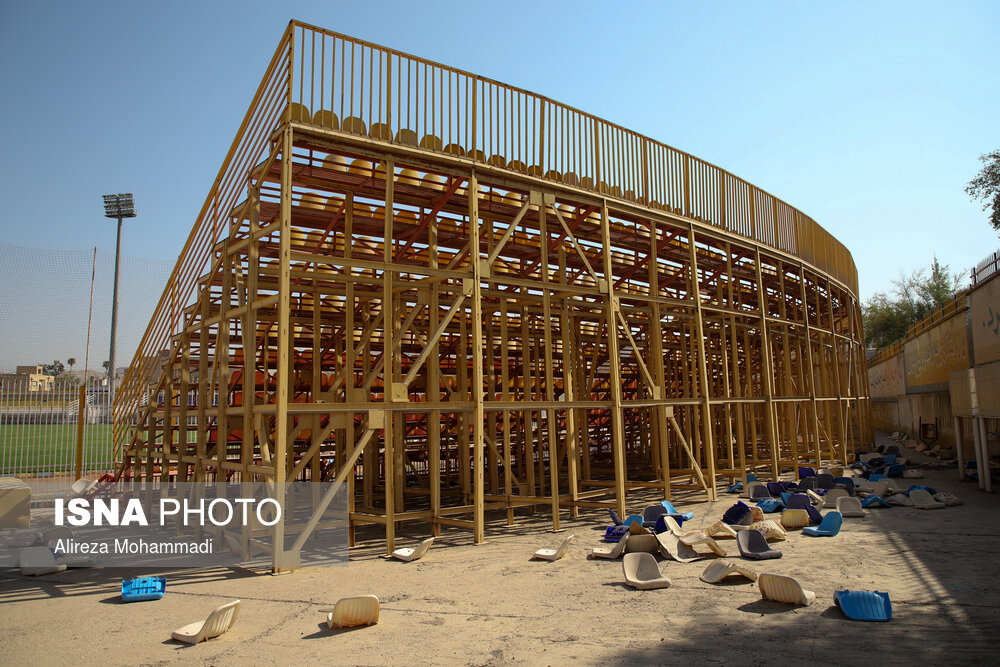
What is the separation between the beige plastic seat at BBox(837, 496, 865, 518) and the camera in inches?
476

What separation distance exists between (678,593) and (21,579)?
338 inches

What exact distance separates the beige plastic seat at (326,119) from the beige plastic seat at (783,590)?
8118 mm

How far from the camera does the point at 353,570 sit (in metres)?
8.74

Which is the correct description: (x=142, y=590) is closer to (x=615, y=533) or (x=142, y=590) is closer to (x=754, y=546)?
(x=615, y=533)

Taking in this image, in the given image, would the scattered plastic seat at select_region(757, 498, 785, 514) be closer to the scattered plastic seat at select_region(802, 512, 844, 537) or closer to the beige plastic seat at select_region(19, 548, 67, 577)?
the scattered plastic seat at select_region(802, 512, 844, 537)

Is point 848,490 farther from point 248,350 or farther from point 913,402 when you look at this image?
point 913,402

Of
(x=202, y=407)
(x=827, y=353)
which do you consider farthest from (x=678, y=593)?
(x=827, y=353)

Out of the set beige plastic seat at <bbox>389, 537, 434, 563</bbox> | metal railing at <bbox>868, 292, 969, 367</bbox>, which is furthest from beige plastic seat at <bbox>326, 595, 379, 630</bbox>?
metal railing at <bbox>868, 292, 969, 367</bbox>

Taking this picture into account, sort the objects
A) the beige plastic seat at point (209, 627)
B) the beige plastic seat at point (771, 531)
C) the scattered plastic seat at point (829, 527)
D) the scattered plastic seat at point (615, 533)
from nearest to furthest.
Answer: the beige plastic seat at point (209, 627) → the beige plastic seat at point (771, 531) → the scattered plastic seat at point (615, 533) → the scattered plastic seat at point (829, 527)

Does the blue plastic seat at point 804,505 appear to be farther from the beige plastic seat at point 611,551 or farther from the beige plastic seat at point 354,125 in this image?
the beige plastic seat at point 354,125

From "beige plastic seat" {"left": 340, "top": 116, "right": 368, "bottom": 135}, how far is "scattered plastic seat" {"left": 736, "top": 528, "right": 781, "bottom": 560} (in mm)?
8139

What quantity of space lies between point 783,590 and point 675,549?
2577mm

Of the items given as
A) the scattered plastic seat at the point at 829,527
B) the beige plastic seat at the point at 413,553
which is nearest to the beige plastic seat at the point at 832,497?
the scattered plastic seat at the point at 829,527

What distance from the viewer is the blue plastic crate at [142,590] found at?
290 inches
